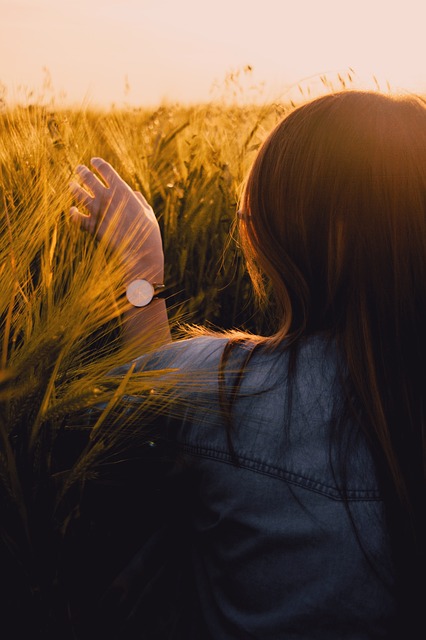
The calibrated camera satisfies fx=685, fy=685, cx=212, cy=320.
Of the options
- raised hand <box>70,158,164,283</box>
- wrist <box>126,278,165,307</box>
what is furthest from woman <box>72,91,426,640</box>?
raised hand <box>70,158,164,283</box>

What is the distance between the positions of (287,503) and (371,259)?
0.37 m

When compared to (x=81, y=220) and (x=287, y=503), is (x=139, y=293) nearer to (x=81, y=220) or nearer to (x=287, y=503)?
(x=81, y=220)

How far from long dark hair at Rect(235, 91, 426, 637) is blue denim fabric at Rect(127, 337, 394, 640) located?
35 millimetres

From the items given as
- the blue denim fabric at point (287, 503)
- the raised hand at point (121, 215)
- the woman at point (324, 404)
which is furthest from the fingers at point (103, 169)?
the blue denim fabric at point (287, 503)

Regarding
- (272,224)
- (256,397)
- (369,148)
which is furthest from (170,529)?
(369,148)

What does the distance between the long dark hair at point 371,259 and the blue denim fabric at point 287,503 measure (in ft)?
0.12

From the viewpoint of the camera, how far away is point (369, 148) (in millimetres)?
994

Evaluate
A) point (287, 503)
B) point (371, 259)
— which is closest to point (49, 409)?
point (287, 503)

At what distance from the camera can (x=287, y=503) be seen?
97 cm

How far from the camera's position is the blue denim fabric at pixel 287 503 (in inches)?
37.1

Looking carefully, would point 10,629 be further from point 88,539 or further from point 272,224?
point 272,224

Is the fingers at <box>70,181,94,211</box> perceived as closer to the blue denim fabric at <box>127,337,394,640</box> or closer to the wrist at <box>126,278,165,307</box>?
the wrist at <box>126,278,165,307</box>

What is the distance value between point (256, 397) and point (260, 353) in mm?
71

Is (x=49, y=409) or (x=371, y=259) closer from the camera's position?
(x=49, y=409)
